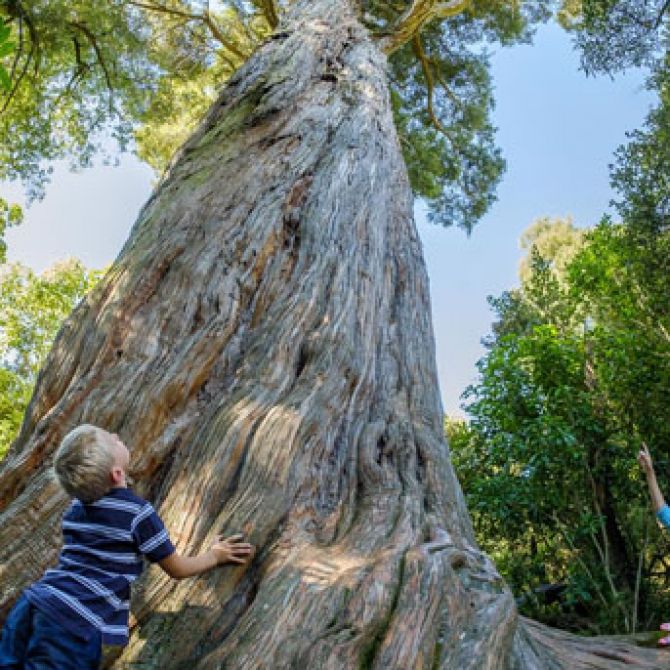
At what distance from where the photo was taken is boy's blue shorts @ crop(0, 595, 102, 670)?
5.70 ft

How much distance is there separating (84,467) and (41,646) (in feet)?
1.56

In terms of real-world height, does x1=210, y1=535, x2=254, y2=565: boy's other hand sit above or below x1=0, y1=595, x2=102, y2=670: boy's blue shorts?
above

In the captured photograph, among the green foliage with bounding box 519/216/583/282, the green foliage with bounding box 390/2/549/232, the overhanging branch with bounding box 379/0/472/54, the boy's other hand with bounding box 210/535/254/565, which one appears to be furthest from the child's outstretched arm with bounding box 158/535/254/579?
the green foliage with bounding box 519/216/583/282

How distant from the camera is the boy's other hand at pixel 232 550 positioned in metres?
1.98

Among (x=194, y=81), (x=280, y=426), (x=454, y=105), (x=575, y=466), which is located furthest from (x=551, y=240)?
(x=280, y=426)

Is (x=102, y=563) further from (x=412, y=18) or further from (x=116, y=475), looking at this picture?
(x=412, y=18)

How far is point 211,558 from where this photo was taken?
6.41 feet

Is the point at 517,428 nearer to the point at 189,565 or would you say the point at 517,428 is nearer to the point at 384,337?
the point at 384,337

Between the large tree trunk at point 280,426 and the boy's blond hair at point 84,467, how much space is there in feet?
1.05

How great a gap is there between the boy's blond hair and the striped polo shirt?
0.04m

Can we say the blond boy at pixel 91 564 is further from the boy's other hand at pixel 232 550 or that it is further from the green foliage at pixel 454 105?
the green foliage at pixel 454 105

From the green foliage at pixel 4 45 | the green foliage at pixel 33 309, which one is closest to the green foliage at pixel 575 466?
the green foliage at pixel 4 45

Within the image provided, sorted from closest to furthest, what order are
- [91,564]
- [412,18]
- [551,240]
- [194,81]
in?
[91,564] < [412,18] < [194,81] < [551,240]

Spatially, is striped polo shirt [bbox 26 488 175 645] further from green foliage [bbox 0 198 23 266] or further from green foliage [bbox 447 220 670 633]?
green foliage [bbox 0 198 23 266]
